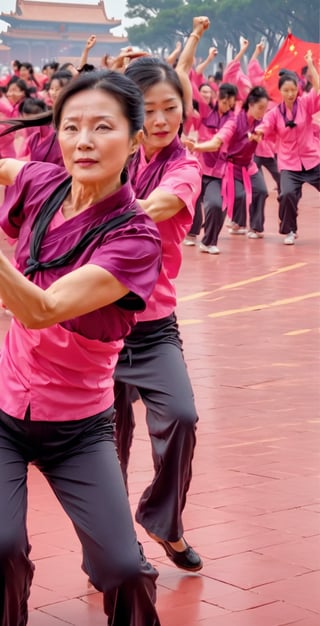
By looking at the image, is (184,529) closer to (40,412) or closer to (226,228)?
(40,412)

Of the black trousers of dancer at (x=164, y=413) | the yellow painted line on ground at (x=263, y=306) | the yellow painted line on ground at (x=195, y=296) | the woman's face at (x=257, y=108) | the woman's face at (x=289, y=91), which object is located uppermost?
the black trousers of dancer at (x=164, y=413)

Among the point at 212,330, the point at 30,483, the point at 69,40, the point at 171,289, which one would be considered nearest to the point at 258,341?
the point at 212,330

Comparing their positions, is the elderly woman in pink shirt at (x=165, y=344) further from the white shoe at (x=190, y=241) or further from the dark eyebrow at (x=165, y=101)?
the white shoe at (x=190, y=241)

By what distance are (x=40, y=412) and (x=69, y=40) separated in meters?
63.8

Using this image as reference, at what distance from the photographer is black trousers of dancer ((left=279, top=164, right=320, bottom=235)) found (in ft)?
Result: 43.2

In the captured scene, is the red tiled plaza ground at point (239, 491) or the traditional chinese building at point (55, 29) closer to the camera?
the red tiled plaza ground at point (239, 491)

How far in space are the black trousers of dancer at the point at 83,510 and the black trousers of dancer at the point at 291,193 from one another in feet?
33.6

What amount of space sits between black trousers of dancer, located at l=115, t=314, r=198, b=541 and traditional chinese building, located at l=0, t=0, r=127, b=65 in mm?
59295

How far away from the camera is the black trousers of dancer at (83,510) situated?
2.83 m

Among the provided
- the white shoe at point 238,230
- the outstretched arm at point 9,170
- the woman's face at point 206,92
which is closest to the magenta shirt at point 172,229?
the outstretched arm at point 9,170

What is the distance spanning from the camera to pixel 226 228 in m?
15.1

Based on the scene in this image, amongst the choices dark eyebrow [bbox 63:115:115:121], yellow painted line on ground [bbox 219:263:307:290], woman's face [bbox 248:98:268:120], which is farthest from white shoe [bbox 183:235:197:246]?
dark eyebrow [bbox 63:115:115:121]

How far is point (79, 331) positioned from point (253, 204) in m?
11.1

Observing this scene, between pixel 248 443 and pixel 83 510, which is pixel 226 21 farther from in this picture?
pixel 83 510
